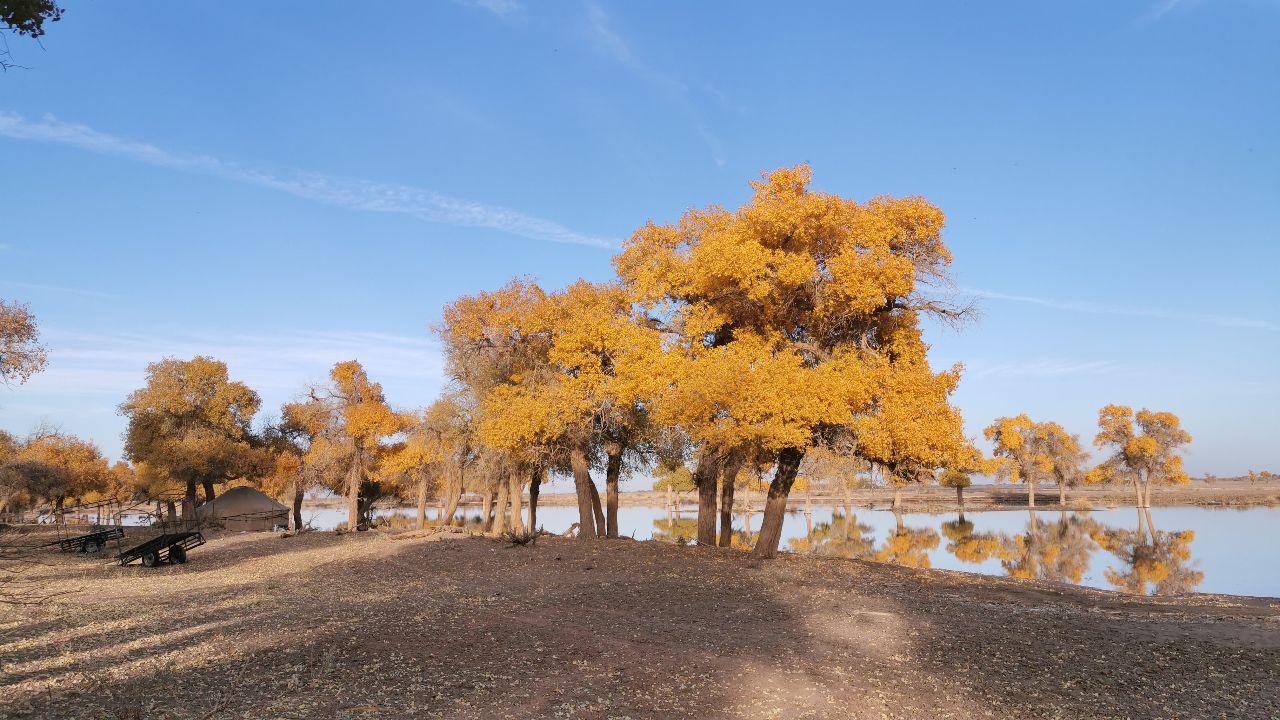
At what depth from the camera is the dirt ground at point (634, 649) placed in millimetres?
8031

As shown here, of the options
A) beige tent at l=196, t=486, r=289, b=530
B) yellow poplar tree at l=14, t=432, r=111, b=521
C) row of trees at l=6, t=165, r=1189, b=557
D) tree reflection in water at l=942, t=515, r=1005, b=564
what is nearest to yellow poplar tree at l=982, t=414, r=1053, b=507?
tree reflection in water at l=942, t=515, r=1005, b=564

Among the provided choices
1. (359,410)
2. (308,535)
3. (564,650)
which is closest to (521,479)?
(308,535)

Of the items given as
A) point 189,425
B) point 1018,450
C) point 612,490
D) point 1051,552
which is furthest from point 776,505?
point 1018,450

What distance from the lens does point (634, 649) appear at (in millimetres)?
10375

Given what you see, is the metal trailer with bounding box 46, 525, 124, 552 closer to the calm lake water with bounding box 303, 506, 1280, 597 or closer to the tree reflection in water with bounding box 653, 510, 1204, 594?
the calm lake water with bounding box 303, 506, 1280, 597

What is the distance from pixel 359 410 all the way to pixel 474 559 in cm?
2407

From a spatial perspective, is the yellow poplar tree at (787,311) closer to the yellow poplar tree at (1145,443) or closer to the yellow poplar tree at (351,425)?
the yellow poplar tree at (351,425)

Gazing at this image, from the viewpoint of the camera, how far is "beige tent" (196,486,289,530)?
4686 cm

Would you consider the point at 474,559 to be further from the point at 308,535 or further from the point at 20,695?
A: the point at 308,535

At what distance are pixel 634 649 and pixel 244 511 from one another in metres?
46.6

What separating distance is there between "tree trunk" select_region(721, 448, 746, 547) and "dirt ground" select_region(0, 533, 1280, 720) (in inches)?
138

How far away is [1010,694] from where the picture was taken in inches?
344

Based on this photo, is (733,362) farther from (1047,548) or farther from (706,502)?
(1047,548)

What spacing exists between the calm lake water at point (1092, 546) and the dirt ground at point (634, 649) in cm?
1045
